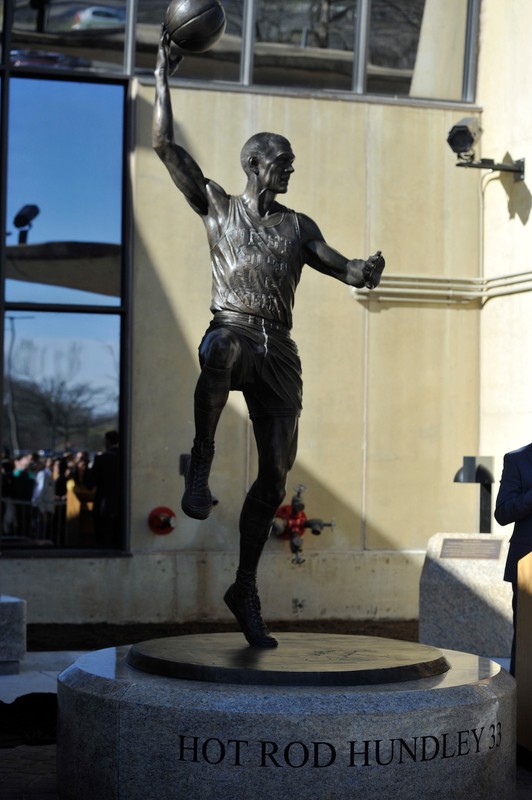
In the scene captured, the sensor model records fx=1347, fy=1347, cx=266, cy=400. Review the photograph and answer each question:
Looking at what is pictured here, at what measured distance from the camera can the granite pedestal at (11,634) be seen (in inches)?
386

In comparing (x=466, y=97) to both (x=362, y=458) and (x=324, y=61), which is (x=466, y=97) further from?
(x=362, y=458)

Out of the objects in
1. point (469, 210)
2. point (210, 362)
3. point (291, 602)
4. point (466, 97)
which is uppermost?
point (466, 97)

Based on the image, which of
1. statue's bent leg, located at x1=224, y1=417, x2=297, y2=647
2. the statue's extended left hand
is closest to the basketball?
the statue's extended left hand

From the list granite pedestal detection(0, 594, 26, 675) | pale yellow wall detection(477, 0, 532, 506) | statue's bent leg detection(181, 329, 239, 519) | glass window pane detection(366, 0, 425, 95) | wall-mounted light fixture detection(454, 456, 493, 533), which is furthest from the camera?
glass window pane detection(366, 0, 425, 95)

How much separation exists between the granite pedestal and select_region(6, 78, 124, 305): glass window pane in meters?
5.39

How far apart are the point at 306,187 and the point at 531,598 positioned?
8.44m

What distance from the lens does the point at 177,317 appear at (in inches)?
568

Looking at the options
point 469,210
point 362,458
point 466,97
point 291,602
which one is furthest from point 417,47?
point 291,602

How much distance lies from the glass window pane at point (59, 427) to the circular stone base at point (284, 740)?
8.74 metres

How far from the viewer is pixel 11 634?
9.90 metres

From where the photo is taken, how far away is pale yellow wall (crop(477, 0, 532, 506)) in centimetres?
1409

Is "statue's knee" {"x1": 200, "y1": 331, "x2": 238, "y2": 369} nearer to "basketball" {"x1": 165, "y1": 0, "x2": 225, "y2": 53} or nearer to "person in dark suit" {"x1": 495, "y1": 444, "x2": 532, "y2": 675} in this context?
"basketball" {"x1": 165, "y1": 0, "x2": 225, "y2": 53}

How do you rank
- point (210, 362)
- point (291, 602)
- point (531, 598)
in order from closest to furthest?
point (210, 362)
point (531, 598)
point (291, 602)

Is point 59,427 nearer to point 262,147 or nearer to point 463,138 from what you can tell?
point 463,138
